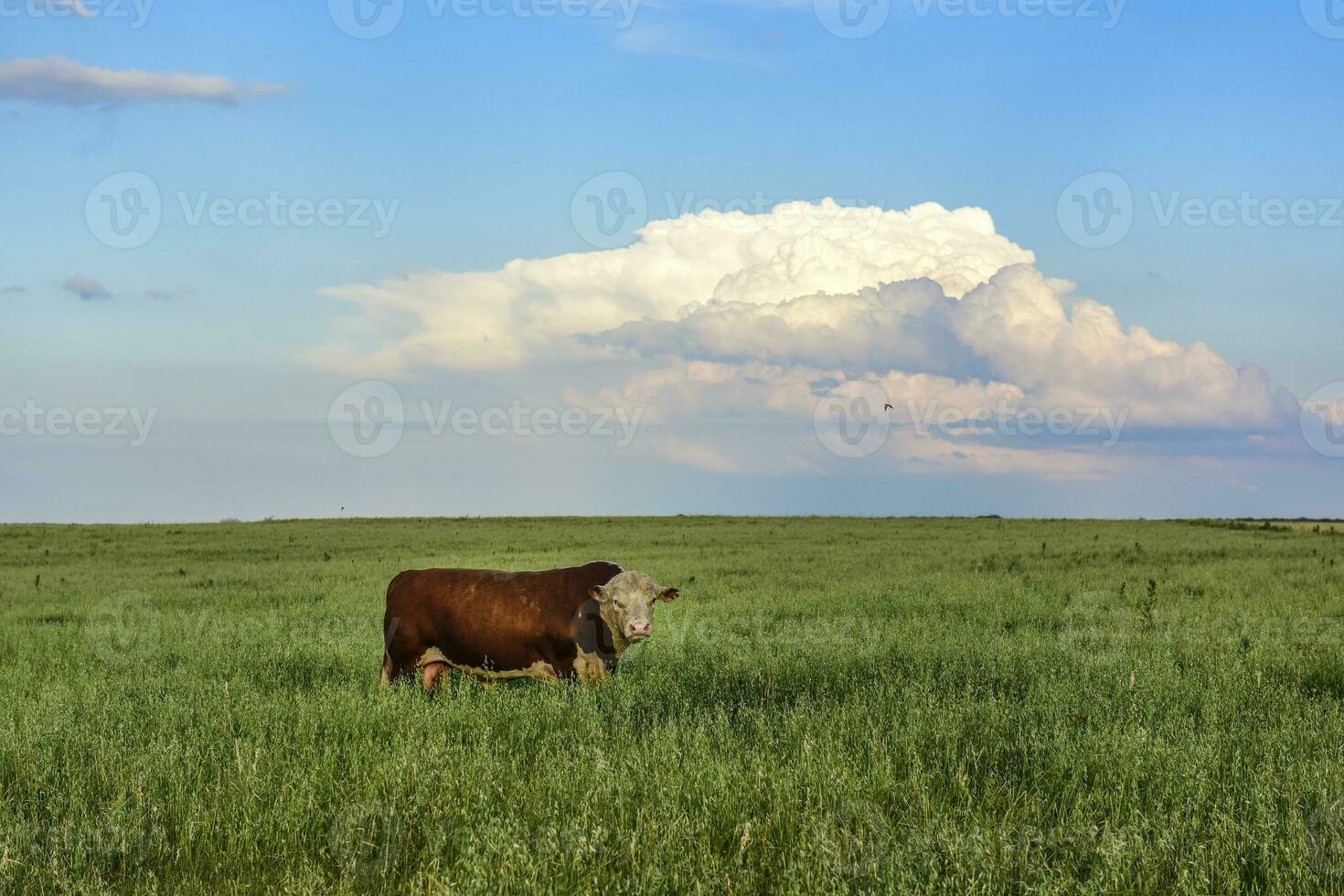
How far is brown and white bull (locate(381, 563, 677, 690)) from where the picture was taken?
9.38 meters

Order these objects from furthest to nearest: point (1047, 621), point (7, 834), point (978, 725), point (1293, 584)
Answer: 1. point (1293, 584)
2. point (1047, 621)
3. point (978, 725)
4. point (7, 834)

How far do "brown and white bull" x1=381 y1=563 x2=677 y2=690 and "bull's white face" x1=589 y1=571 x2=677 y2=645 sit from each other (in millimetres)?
11

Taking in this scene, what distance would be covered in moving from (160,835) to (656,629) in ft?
30.0

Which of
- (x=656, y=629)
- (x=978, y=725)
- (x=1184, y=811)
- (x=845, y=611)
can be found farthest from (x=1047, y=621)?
(x=1184, y=811)

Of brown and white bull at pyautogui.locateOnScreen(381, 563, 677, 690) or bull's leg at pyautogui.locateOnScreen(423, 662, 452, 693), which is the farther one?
bull's leg at pyautogui.locateOnScreen(423, 662, 452, 693)

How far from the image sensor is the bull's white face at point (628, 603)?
8984 mm

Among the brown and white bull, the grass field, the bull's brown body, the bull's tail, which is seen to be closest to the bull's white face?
the brown and white bull

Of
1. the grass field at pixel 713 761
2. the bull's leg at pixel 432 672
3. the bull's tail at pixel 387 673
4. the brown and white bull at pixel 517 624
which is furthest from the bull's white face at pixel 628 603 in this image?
the bull's tail at pixel 387 673

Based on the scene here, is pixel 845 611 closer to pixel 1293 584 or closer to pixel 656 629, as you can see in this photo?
pixel 656 629

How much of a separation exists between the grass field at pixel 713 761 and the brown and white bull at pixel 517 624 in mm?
407

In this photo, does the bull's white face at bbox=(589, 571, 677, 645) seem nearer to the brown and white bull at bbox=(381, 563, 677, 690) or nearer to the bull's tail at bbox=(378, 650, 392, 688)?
the brown and white bull at bbox=(381, 563, 677, 690)

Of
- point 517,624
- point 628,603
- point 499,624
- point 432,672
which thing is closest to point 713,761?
point 628,603

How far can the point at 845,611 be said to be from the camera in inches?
637

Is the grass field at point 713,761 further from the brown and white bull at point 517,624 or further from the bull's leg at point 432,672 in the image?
the brown and white bull at point 517,624
